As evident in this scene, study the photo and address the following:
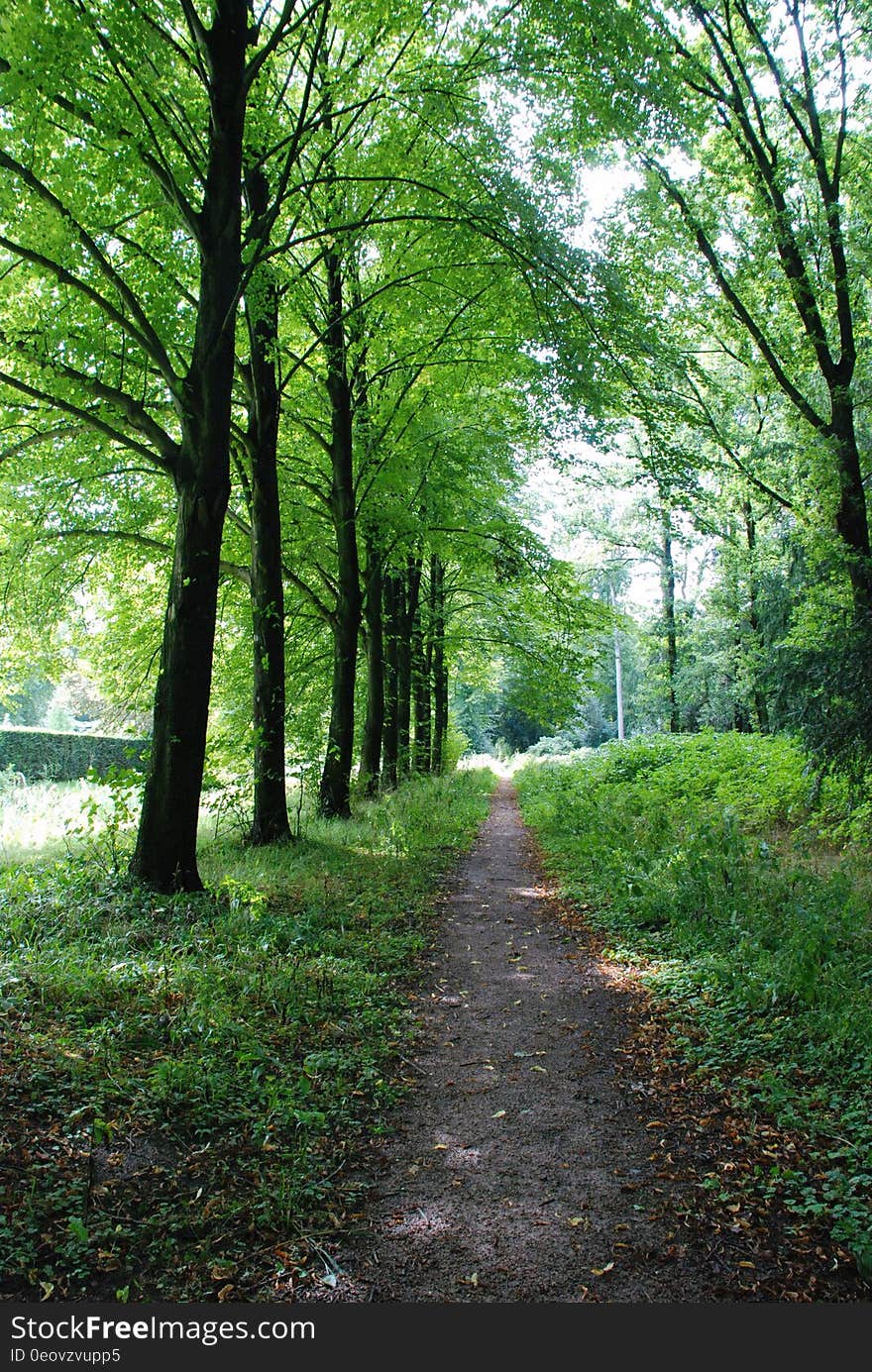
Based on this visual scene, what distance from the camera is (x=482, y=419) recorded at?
16016mm

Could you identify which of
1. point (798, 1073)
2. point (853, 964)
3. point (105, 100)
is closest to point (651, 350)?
point (105, 100)

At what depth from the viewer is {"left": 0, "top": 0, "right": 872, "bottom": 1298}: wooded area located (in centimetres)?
637

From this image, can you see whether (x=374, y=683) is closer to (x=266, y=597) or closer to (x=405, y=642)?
(x=405, y=642)

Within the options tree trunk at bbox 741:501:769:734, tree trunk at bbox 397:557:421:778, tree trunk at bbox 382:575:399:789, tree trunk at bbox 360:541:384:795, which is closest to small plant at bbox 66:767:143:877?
tree trunk at bbox 360:541:384:795

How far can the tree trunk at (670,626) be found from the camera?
3061 centimetres

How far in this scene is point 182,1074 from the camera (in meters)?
3.94

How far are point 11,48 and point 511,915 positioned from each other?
8723 mm

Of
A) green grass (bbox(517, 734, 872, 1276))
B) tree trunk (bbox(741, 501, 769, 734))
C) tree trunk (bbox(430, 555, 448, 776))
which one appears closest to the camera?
green grass (bbox(517, 734, 872, 1276))

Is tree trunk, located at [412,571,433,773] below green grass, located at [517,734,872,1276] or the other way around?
the other way around

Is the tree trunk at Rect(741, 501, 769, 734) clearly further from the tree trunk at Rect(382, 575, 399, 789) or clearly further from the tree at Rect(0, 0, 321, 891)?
the tree at Rect(0, 0, 321, 891)

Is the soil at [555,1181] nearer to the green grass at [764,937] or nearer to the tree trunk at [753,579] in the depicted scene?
the green grass at [764,937]

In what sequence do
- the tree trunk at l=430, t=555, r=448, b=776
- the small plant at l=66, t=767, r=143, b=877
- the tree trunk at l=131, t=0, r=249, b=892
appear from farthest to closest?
the tree trunk at l=430, t=555, r=448, b=776, the tree trunk at l=131, t=0, r=249, b=892, the small plant at l=66, t=767, r=143, b=877

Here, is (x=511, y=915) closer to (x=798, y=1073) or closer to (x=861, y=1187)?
(x=798, y=1073)

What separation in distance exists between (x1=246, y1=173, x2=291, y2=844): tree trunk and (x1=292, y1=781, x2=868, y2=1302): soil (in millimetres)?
4738
